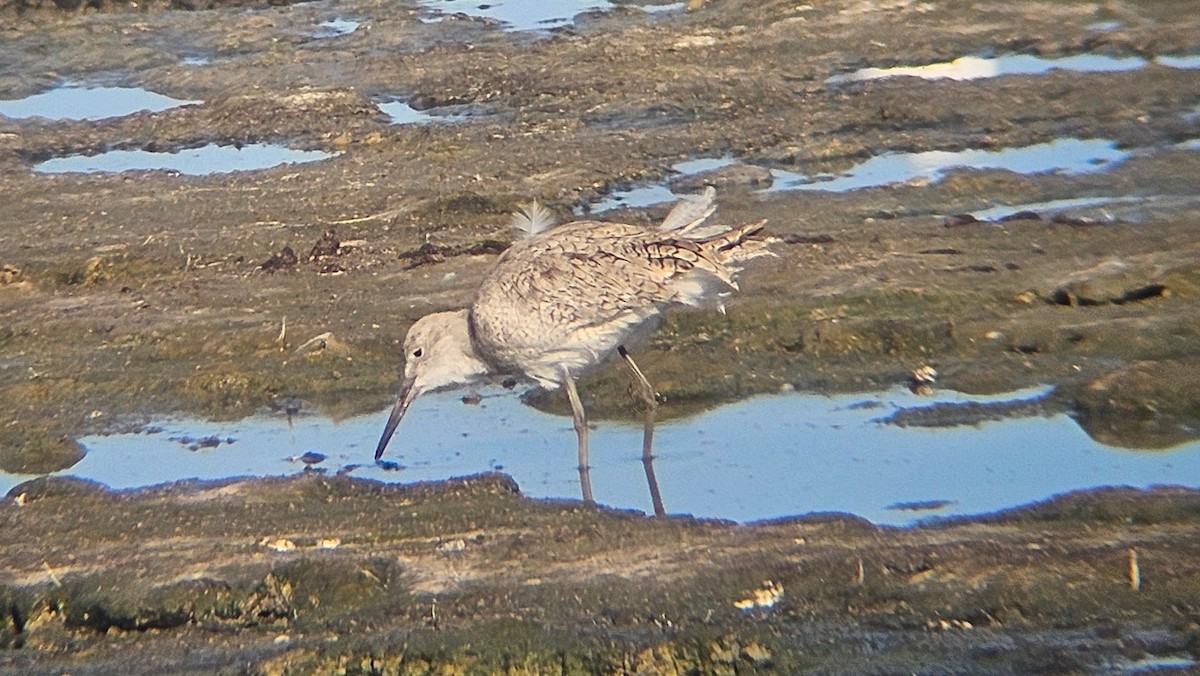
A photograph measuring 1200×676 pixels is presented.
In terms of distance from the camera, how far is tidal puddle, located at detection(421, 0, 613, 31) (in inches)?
672

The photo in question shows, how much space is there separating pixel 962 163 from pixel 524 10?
7638 mm

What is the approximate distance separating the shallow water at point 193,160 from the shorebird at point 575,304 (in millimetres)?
4894

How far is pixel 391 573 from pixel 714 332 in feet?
9.86

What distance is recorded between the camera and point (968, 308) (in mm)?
8570

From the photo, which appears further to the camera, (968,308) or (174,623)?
(968,308)

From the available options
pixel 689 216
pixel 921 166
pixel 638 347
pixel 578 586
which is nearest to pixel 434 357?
pixel 638 347

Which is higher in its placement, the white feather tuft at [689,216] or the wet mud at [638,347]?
the white feather tuft at [689,216]

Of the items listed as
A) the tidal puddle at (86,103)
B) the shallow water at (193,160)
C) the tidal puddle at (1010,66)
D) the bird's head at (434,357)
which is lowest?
the tidal puddle at (86,103)

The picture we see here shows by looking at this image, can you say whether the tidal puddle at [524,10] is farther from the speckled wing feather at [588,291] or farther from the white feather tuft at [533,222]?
the speckled wing feather at [588,291]

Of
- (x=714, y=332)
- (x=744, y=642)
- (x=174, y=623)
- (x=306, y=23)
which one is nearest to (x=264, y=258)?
(x=714, y=332)

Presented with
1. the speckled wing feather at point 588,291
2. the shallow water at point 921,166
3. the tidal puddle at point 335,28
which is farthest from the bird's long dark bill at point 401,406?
the tidal puddle at point 335,28

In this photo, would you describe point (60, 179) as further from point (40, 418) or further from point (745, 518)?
point (745, 518)

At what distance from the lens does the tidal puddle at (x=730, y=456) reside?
6738 mm

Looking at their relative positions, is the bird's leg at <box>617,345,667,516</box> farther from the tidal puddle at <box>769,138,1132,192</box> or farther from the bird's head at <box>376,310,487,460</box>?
the tidal puddle at <box>769,138,1132,192</box>
